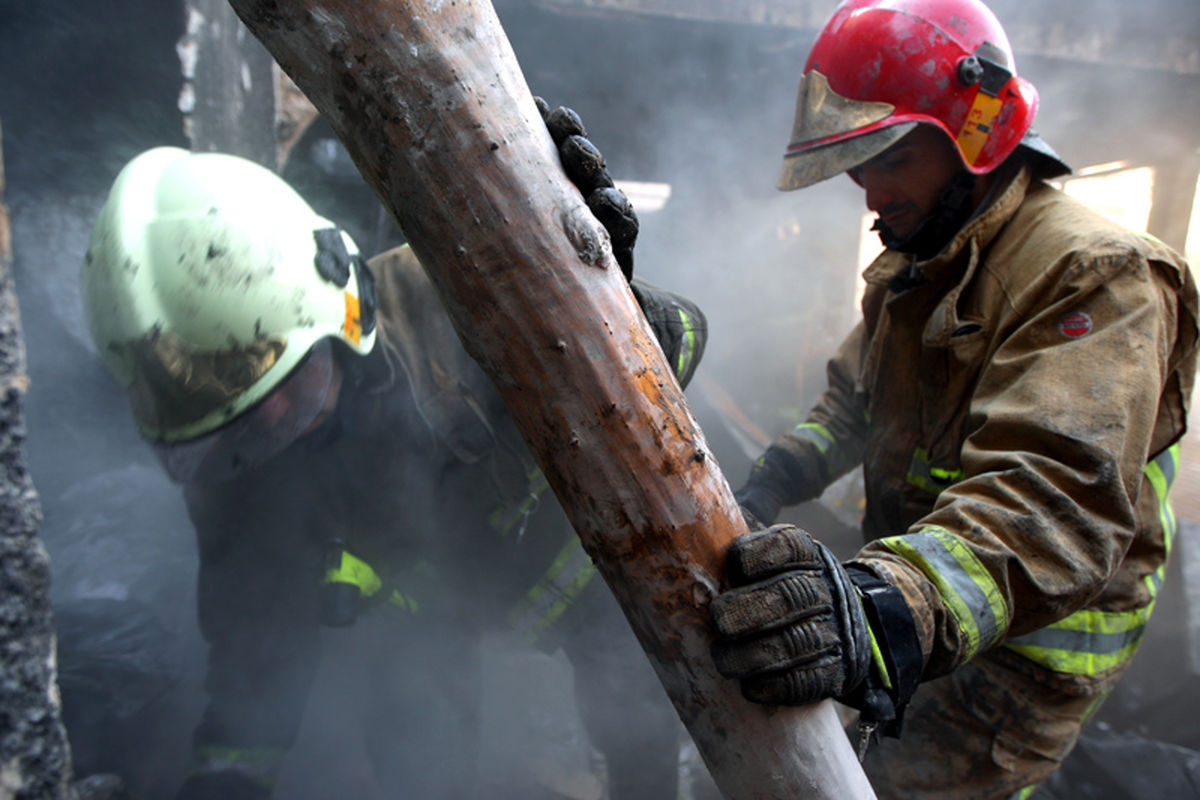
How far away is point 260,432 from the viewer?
6.50 ft

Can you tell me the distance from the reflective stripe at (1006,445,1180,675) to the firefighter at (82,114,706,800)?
124 cm

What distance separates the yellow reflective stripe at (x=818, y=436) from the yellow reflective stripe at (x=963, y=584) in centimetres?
134

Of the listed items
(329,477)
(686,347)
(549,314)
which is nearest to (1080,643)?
(686,347)

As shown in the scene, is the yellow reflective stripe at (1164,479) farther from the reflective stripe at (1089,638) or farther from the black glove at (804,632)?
the black glove at (804,632)

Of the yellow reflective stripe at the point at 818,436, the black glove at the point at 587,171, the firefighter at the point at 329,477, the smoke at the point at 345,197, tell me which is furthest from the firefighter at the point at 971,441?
the smoke at the point at 345,197

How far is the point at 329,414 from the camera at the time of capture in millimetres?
2293

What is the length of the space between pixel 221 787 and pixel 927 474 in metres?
2.71

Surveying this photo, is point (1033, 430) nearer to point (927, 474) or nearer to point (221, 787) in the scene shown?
point (927, 474)

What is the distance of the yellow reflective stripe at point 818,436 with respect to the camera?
245 cm

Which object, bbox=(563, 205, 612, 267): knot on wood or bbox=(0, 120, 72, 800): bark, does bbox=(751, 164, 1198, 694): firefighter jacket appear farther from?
bbox=(0, 120, 72, 800): bark

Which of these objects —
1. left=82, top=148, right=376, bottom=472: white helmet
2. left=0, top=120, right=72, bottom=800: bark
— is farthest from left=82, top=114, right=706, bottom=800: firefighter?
left=0, top=120, right=72, bottom=800: bark

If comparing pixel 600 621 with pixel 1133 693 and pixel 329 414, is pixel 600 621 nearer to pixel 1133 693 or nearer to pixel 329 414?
pixel 329 414

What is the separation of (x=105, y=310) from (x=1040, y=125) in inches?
345

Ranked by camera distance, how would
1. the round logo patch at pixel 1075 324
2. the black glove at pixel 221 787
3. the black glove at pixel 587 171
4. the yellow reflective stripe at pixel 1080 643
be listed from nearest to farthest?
the black glove at pixel 587 171, the round logo patch at pixel 1075 324, the yellow reflective stripe at pixel 1080 643, the black glove at pixel 221 787
